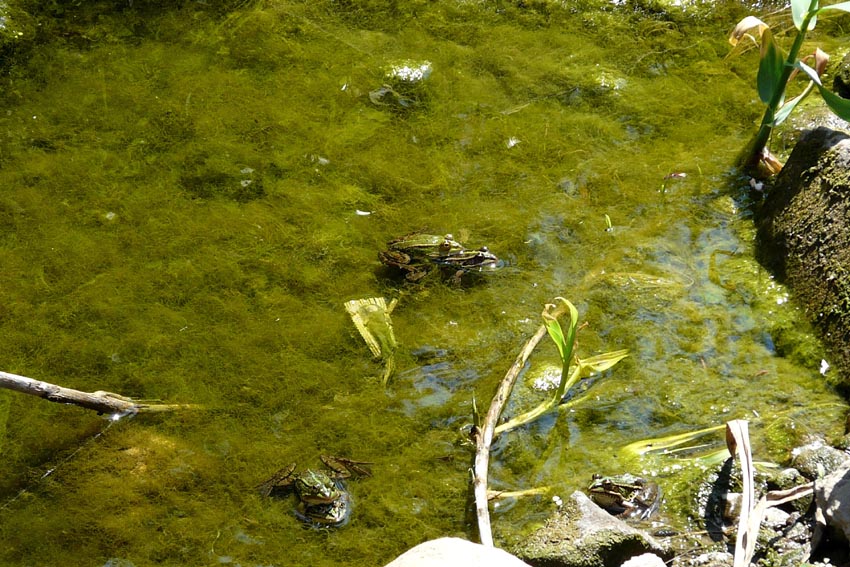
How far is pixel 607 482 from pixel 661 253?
1.42m

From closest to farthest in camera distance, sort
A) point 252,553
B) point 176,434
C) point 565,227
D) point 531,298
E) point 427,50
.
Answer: point 252,553 < point 176,434 < point 531,298 < point 565,227 < point 427,50

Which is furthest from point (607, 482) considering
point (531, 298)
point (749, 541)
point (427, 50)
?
point (427, 50)

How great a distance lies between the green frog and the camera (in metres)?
3.24

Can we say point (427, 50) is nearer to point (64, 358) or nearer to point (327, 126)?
point (327, 126)

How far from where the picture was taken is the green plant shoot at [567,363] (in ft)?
11.2

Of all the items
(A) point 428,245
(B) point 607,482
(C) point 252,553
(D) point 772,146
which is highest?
(D) point 772,146

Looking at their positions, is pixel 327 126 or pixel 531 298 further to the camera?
pixel 327 126

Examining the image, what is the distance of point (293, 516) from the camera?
10.8ft

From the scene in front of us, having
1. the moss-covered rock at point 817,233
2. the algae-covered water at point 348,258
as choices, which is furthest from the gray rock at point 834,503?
the moss-covered rock at point 817,233

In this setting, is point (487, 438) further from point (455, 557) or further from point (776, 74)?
point (776, 74)

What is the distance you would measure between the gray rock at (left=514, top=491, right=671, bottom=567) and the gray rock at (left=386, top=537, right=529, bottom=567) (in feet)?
2.02

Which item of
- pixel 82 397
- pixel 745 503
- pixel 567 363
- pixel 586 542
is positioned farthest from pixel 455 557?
pixel 82 397

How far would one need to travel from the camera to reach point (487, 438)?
340cm

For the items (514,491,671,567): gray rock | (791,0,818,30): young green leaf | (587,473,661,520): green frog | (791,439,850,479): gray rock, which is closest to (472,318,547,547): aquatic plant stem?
(514,491,671,567): gray rock
